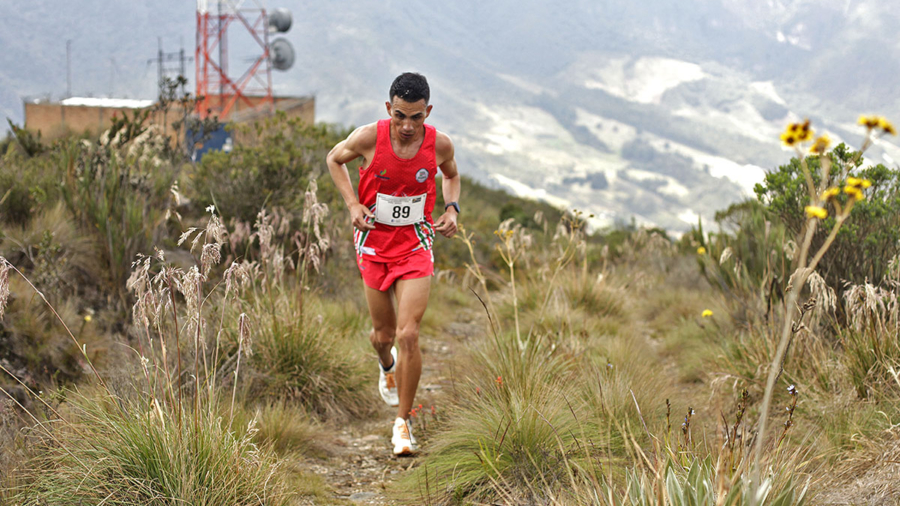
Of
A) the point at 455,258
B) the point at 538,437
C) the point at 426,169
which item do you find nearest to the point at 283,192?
the point at 455,258

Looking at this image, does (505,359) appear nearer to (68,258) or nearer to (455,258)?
(68,258)

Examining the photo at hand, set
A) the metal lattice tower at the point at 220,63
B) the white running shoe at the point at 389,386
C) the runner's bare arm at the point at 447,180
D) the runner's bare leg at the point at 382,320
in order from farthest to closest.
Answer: the metal lattice tower at the point at 220,63 < the white running shoe at the point at 389,386 < the runner's bare leg at the point at 382,320 < the runner's bare arm at the point at 447,180

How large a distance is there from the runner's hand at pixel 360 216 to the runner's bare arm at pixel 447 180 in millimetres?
409

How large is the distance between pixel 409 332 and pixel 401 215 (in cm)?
70

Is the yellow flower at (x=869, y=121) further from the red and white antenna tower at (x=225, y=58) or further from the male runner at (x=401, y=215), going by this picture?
the red and white antenna tower at (x=225, y=58)

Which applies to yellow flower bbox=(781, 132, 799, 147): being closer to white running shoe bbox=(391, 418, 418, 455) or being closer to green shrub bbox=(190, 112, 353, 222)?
white running shoe bbox=(391, 418, 418, 455)

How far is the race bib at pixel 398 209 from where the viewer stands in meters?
4.36

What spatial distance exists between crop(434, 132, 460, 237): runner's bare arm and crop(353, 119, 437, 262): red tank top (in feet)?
0.40

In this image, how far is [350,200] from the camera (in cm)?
440

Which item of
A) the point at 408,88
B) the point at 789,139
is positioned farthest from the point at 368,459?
the point at 789,139

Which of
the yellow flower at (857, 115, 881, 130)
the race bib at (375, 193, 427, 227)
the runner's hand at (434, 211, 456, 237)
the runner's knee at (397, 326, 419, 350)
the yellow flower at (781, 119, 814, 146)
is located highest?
the yellow flower at (857, 115, 881, 130)

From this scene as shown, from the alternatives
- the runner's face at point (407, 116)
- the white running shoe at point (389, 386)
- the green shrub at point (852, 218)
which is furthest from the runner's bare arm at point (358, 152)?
the green shrub at point (852, 218)

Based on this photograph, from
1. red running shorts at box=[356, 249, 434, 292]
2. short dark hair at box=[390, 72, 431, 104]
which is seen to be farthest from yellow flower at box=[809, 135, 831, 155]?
red running shorts at box=[356, 249, 434, 292]

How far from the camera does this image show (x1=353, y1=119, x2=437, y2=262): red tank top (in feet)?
14.0
